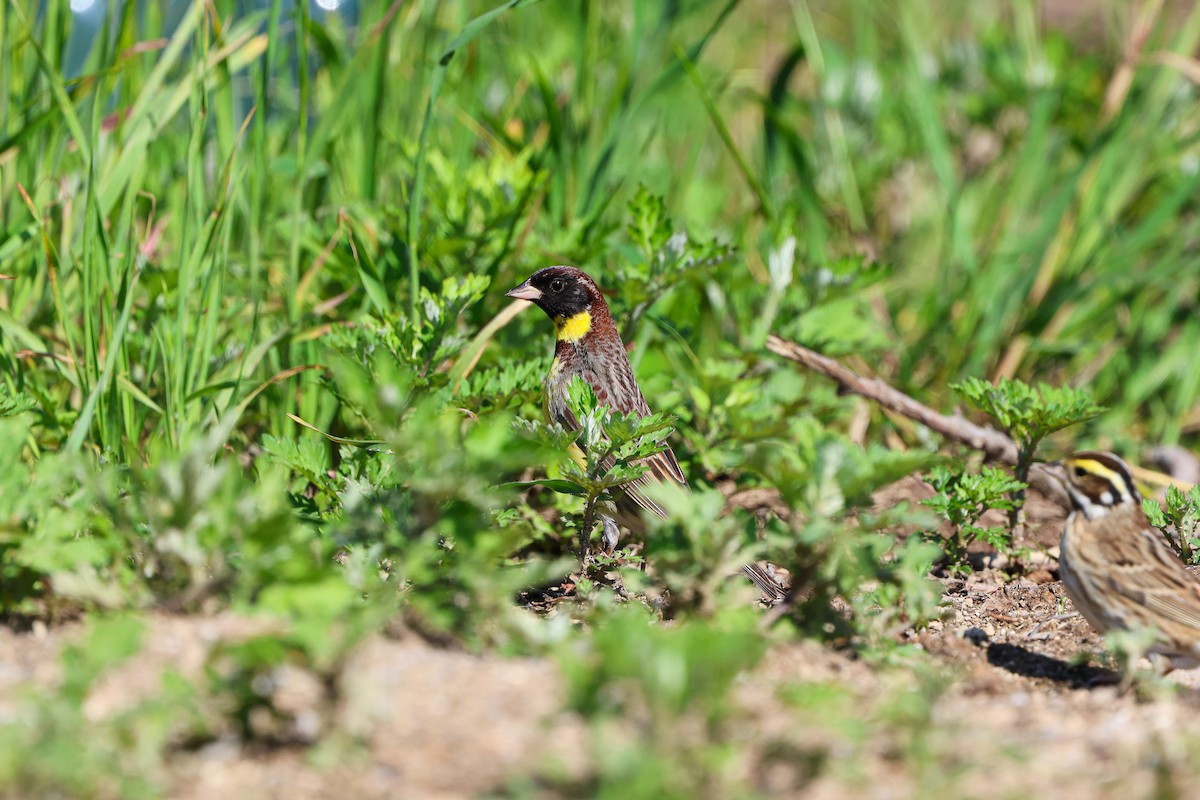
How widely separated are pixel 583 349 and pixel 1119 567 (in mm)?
2432

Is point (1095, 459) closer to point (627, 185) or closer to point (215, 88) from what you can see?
point (627, 185)

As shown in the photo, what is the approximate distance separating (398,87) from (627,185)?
1.28 meters

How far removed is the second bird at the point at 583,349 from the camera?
17.2ft

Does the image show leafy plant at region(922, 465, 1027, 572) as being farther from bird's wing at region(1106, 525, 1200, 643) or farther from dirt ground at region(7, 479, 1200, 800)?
dirt ground at region(7, 479, 1200, 800)

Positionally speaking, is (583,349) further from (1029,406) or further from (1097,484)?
(1097,484)

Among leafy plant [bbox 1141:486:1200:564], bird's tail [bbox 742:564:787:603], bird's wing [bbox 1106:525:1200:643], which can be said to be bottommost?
bird's tail [bbox 742:564:787:603]

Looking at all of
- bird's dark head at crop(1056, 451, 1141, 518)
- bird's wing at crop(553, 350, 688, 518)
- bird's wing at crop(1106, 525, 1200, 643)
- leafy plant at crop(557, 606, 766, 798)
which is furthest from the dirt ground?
bird's wing at crop(553, 350, 688, 518)

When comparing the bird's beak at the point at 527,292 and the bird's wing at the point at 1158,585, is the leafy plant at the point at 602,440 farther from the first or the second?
the bird's wing at the point at 1158,585

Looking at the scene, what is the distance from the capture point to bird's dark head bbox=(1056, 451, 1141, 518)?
A: 12.9 ft

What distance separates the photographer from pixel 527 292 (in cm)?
527

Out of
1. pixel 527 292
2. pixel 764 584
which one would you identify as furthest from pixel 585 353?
pixel 764 584

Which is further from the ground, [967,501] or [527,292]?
[967,501]

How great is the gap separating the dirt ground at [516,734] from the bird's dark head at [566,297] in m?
2.42

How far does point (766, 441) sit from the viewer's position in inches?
203
